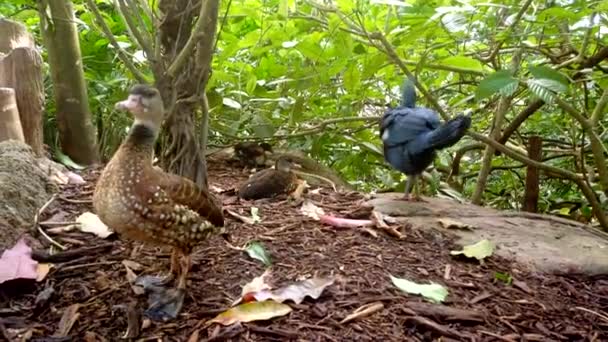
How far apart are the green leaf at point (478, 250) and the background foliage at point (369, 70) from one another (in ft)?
2.26

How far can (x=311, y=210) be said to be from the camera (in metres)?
3.16

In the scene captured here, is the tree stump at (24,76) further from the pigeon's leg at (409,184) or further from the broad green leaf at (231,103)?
the pigeon's leg at (409,184)

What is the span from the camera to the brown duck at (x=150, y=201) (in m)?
2.06

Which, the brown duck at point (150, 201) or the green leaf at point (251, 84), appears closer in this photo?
the brown duck at point (150, 201)

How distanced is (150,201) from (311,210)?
1200 millimetres

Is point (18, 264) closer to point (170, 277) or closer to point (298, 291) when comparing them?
point (170, 277)

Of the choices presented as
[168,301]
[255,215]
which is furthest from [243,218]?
[168,301]

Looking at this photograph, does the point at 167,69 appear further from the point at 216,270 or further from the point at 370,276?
the point at 370,276

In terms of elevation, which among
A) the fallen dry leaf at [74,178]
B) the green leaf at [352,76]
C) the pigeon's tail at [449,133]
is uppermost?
the green leaf at [352,76]

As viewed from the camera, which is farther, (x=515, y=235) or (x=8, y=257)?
(x=515, y=235)

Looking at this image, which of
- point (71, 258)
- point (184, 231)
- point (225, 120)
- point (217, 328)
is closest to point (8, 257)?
point (71, 258)

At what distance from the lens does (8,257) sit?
7.64ft

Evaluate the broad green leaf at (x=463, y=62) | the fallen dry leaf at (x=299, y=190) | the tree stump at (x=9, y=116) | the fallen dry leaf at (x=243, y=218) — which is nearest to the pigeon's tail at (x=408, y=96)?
the broad green leaf at (x=463, y=62)

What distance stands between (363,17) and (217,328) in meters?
1.66
